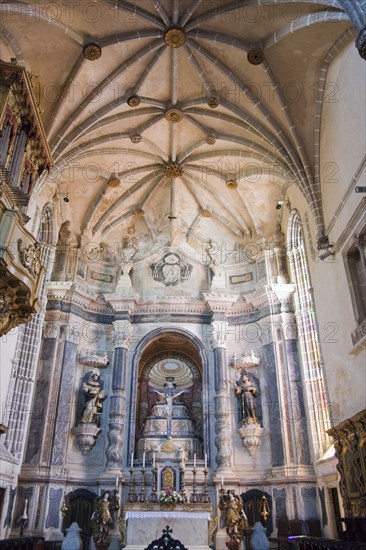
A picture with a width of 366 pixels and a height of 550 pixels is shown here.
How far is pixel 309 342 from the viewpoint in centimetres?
1680

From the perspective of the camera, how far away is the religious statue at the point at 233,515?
1455 centimetres

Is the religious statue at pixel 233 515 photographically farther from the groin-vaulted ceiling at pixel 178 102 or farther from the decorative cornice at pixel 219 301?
the groin-vaulted ceiling at pixel 178 102

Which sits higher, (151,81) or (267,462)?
(151,81)

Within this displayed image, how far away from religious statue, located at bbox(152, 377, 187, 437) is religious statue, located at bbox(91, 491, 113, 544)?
10.7ft

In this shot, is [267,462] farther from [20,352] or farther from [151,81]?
[151,81]

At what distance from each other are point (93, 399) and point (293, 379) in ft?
24.0

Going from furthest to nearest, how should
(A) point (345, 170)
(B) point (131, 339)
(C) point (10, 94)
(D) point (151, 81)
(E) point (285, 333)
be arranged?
(B) point (131, 339), (E) point (285, 333), (D) point (151, 81), (A) point (345, 170), (C) point (10, 94)

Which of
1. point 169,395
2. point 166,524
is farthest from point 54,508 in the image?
point 169,395

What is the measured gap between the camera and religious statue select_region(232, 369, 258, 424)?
17.0 metres

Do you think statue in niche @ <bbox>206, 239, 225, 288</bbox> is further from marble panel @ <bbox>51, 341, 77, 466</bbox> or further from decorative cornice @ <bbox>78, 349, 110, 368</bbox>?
marble panel @ <bbox>51, 341, 77, 466</bbox>

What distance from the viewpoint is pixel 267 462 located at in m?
16.5

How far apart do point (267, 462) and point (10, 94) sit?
14.1 metres

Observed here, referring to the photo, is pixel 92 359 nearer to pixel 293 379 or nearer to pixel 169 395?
pixel 169 395

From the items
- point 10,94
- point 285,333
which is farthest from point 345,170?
point 10,94
